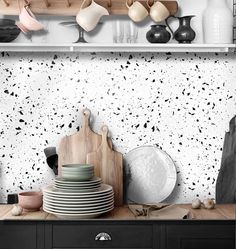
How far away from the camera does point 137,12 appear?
7.77ft

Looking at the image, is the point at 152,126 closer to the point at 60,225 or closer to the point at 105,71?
the point at 105,71

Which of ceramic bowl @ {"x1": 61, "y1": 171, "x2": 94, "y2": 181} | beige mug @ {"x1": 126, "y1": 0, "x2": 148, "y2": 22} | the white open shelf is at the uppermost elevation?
beige mug @ {"x1": 126, "y1": 0, "x2": 148, "y2": 22}

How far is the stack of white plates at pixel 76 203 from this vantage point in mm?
2098

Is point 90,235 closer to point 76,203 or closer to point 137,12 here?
point 76,203

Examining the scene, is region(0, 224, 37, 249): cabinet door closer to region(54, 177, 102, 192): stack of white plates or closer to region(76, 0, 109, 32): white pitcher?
region(54, 177, 102, 192): stack of white plates

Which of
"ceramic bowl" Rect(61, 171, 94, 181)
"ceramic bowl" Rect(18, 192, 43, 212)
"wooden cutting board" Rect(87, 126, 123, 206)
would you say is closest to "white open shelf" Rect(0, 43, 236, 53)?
"wooden cutting board" Rect(87, 126, 123, 206)

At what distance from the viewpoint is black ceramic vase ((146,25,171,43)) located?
7.87 feet

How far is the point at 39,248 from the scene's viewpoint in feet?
6.87

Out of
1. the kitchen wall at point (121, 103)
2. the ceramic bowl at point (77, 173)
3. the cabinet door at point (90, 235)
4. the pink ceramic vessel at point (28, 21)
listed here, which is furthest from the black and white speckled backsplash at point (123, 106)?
the cabinet door at point (90, 235)

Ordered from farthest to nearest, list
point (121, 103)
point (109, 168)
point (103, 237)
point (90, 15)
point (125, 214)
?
point (121, 103)
point (109, 168)
point (90, 15)
point (125, 214)
point (103, 237)

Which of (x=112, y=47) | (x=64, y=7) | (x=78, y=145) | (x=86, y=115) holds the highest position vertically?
(x=64, y=7)

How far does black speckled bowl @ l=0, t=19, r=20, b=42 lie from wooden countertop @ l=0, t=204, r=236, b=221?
837 millimetres

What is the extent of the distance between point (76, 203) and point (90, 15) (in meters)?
0.91

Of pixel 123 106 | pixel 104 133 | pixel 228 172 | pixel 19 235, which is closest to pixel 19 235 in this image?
pixel 19 235
